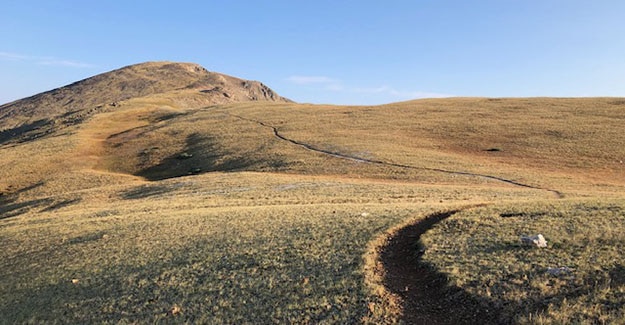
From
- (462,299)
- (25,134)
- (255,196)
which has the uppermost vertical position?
(25,134)

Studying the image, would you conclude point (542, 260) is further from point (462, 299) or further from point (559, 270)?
point (462, 299)

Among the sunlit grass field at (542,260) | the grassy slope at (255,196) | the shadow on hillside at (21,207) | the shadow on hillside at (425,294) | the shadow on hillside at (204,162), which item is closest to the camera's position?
the sunlit grass field at (542,260)

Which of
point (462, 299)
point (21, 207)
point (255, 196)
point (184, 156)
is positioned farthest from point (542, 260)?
point (184, 156)

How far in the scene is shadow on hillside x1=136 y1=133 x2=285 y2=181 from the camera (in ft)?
186

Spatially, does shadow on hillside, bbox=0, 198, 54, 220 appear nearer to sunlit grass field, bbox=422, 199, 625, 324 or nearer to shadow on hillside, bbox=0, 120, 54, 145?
sunlit grass field, bbox=422, 199, 625, 324

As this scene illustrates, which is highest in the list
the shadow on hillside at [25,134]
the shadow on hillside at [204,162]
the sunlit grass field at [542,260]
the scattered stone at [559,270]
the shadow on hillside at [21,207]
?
the shadow on hillside at [25,134]

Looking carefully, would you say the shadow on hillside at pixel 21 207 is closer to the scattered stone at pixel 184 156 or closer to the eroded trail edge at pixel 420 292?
the scattered stone at pixel 184 156

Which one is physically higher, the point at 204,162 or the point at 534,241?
the point at 534,241

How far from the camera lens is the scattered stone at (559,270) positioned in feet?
43.7

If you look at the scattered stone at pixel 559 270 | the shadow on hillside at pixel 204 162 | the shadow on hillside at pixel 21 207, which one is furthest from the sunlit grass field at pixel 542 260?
the shadow on hillside at pixel 204 162

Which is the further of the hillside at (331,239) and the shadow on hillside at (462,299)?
the hillside at (331,239)

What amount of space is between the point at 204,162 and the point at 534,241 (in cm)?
5159

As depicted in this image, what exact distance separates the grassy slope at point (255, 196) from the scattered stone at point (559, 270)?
5.49 m

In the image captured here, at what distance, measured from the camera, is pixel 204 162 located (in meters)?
62.0
